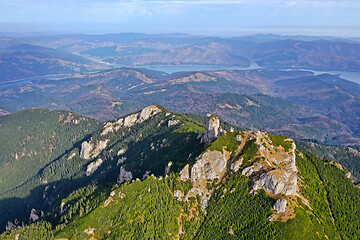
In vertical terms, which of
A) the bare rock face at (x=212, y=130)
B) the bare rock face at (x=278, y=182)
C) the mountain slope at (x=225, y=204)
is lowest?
the mountain slope at (x=225, y=204)

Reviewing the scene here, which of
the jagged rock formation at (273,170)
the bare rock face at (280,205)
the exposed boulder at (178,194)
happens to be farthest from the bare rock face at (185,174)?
the bare rock face at (280,205)

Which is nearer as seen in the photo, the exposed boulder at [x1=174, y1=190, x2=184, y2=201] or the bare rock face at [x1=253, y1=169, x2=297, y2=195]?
the bare rock face at [x1=253, y1=169, x2=297, y2=195]

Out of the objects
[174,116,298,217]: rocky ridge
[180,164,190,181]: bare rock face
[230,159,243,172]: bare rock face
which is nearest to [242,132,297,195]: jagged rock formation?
[174,116,298,217]: rocky ridge

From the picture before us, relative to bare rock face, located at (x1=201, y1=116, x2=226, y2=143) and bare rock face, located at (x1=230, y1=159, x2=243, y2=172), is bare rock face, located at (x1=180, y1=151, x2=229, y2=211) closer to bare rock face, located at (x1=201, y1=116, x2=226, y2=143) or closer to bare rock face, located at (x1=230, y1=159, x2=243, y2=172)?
bare rock face, located at (x1=230, y1=159, x2=243, y2=172)

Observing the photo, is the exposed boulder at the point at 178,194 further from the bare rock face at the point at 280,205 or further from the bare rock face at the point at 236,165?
the bare rock face at the point at 280,205

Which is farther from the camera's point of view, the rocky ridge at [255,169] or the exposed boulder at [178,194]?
the exposed boulder at [178,194]

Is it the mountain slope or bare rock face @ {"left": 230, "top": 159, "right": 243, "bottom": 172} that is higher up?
bare rock face @ {"left": 230, "top": 159, "right": 243, "bottom": 172}

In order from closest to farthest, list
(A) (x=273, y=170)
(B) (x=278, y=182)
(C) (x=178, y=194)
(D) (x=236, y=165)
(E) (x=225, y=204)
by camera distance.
Result: (B) (x=278, y=182) → (A) (x=273, y=170) → (E) (x=225, y=204) → (C) (x=178, y=194) → (D) (x=236, y=165)

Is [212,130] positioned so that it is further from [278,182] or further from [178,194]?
[278,182]

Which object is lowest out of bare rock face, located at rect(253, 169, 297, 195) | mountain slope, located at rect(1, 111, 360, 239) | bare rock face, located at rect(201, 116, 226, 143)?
mountain slope, located at rect(1, 111, 360, 239)

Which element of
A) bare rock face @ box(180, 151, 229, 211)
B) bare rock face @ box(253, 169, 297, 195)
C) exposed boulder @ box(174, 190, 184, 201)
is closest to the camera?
bare rock face @ box(253, 169, 297, 195)

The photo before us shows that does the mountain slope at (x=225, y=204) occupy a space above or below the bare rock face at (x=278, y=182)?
below

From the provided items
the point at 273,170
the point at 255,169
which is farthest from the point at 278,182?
the point at 255,169
